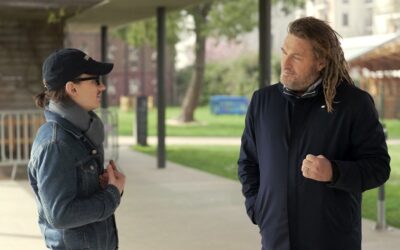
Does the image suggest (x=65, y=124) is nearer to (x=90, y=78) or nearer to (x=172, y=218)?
(x=90, y=78)

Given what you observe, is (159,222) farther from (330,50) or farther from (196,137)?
(196,137)

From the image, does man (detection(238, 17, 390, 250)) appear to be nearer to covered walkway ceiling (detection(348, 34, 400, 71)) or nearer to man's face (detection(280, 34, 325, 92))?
man's face (detection(280, 34, 325, 92))

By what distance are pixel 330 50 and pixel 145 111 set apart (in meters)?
14.2

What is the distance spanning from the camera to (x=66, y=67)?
8.32 feet

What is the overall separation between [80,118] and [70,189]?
300mm

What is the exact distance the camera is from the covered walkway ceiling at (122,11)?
1095cm

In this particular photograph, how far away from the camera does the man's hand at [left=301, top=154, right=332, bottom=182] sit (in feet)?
7.93

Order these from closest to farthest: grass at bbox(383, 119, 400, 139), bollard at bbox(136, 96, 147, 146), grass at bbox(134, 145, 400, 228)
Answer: grass at bbox(134, 145, 400, 228), bollard at bbox(136, 96, 147, 146), grass at bbox(383, 119, 400, 139)

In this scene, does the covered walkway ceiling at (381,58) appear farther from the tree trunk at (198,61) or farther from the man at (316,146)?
the tree trunk at (198,61)

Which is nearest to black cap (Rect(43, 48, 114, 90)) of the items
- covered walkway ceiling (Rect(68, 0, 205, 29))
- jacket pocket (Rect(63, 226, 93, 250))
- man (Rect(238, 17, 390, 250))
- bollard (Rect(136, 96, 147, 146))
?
jacket pocket (Rect(63, 226, 93, 250))

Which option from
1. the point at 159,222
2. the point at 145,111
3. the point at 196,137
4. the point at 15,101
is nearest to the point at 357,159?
the point at 159,222

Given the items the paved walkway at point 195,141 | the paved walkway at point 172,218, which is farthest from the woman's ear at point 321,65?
the paved walkway at point 195,141

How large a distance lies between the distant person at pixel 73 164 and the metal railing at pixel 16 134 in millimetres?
8578

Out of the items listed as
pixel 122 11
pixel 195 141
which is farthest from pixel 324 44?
pixel 195 141
